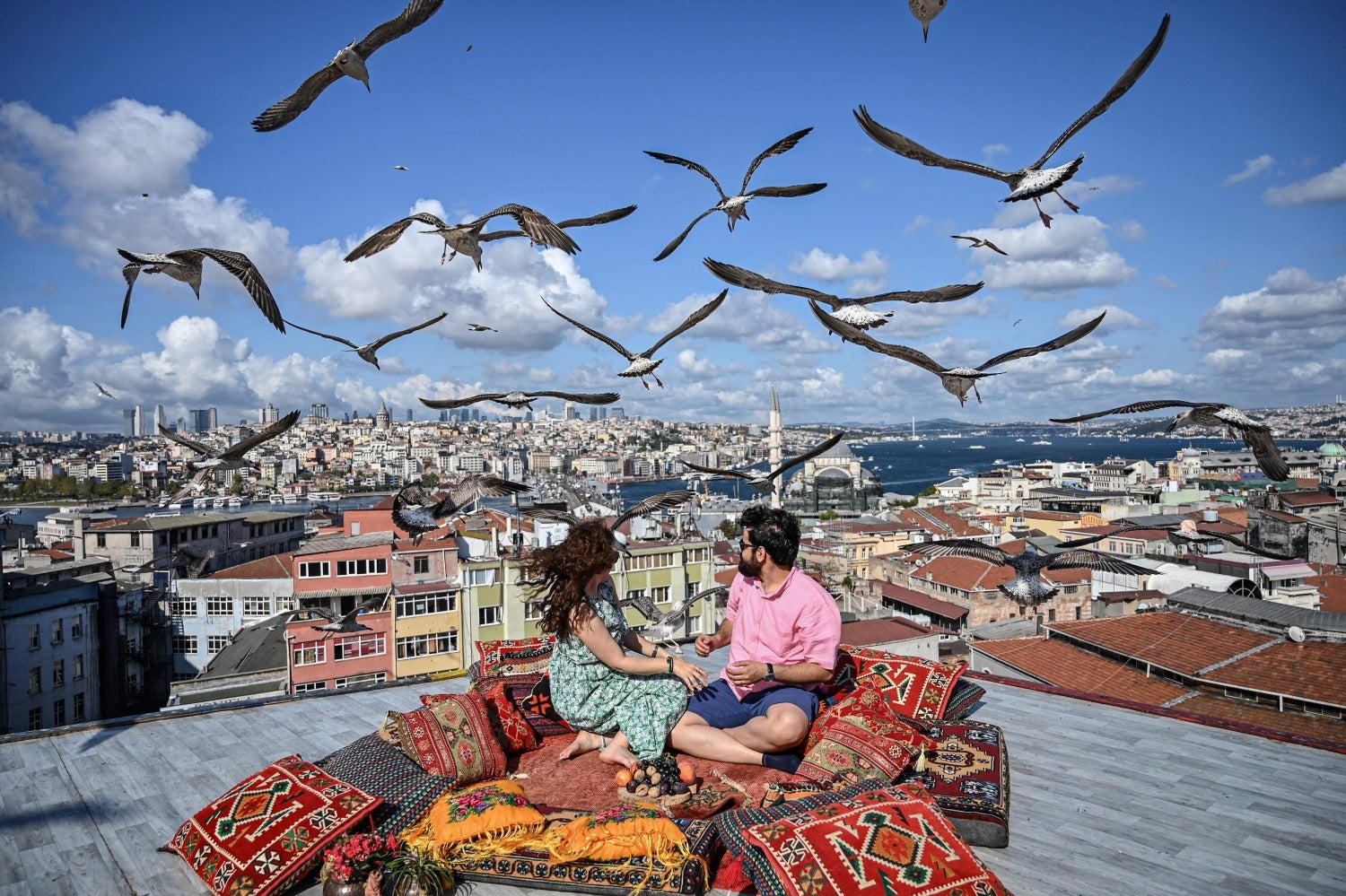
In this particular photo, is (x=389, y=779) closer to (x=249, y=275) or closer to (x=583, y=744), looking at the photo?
(x=583, y=744)

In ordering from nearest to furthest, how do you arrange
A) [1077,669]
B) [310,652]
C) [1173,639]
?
[1173,639], [1077,669], [310,652]

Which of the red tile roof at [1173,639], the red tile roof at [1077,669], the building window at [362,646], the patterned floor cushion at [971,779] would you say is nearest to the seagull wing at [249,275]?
the patterned floor cushion at [971,779]

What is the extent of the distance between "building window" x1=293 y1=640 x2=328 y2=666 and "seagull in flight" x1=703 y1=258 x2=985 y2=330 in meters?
15.5

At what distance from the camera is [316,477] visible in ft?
286

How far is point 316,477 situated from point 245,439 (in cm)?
9056

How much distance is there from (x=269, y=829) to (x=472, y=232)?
337cm

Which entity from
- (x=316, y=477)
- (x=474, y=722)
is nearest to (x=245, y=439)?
(x=474, y=722)

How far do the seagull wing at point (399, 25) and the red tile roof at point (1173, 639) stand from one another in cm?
1090

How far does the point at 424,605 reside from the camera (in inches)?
711

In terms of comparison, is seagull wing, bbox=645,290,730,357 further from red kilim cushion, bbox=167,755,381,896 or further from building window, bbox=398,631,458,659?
building window, bbox=398,631,458,659

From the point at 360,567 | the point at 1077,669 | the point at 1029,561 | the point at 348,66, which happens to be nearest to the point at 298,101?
the point at 348,66

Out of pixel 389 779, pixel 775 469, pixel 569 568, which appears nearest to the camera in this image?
pixel 389 779

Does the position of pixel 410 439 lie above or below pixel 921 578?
above

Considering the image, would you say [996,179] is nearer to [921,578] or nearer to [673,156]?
[673,156]
